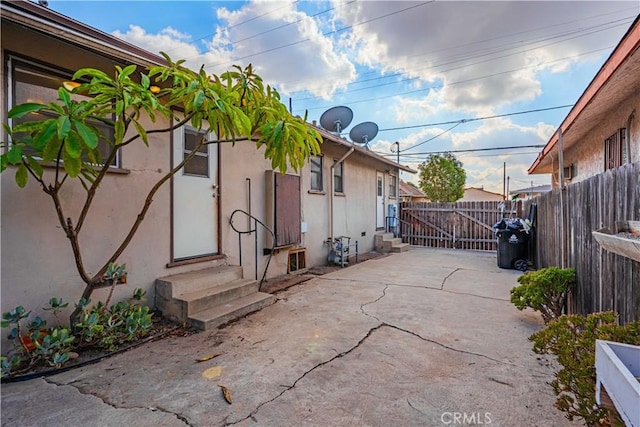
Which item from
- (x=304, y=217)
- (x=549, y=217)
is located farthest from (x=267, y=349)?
(x=549, y=217)

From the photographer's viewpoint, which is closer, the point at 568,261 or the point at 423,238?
the point at 568,261

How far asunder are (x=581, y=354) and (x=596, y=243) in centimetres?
169

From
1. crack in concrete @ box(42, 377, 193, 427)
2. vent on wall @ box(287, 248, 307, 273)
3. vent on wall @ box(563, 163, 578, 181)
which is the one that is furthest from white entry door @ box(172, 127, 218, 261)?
vent on wall @ box(563, 163, 578, 181)

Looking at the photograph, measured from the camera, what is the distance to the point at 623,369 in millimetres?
940

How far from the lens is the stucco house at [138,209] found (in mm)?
2855

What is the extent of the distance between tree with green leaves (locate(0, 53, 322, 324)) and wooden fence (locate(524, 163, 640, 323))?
270 centimetres

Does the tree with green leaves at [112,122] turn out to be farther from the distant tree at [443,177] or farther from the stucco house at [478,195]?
the stucco house at [478,195]

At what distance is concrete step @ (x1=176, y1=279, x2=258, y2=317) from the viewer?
3762mm

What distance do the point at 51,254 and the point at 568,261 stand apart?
5.93 meters

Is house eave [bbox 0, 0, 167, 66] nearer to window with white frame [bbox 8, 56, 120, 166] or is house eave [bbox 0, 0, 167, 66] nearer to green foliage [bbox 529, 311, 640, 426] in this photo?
window with white frame [bbox 8, 56, 120, 166]

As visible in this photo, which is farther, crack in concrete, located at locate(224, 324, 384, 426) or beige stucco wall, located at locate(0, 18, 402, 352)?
beige stucco wall, located at locate(0, 18, 402, 352)

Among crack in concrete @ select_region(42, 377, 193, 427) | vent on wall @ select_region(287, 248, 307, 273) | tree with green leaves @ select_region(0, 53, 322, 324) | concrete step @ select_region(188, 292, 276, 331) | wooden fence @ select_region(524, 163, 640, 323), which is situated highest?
tree with green leaves @ select_region(0, 53, 322, 324)

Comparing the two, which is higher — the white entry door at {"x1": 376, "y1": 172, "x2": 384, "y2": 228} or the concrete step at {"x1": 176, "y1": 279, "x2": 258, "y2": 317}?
the white entry door at {"x1": 376, "y1": 172, "x2": 384, "y2": 228}

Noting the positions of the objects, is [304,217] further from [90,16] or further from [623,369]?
[623,369]
